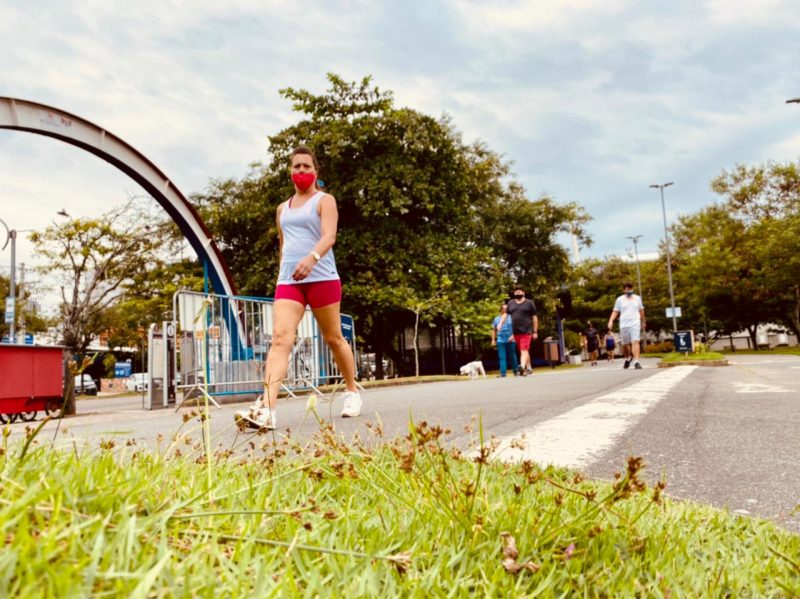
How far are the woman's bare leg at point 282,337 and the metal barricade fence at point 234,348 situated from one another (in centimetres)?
462

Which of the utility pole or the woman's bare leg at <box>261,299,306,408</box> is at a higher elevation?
the utility pole

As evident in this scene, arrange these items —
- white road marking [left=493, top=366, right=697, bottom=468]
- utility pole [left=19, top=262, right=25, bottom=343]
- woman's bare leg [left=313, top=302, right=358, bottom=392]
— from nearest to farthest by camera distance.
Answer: white road marking [left=493, top=366, right=697, bottom=468]
woman's bare leg [left=313, top=302, right=358, bottom=392]
utility pole [left=19, top=262, right=25, bottom=343]

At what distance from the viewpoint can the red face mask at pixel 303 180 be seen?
5.33 metres

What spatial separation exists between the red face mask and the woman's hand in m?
0.80

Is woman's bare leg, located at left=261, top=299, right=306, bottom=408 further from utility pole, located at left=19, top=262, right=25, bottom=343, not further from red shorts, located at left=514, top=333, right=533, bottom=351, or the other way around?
utility pole, located at left=19, top=262, right=25, bottom=343

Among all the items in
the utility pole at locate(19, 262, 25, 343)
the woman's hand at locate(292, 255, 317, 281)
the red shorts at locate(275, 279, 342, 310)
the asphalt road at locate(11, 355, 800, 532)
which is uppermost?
the utility pole at locate(19, 262, 25, 343)

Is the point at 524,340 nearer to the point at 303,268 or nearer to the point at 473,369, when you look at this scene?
the point at 473,369

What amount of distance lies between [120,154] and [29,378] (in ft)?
16.9

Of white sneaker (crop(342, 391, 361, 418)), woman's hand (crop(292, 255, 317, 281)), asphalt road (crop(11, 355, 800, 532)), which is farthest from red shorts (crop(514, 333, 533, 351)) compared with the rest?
woman's hand (crop(292, 255, 317, 281))

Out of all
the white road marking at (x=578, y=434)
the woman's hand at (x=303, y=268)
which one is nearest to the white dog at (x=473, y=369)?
the white road marking at (x=578, y=434)

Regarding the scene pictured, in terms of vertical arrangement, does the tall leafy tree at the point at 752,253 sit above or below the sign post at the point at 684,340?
above

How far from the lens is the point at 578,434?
390cm

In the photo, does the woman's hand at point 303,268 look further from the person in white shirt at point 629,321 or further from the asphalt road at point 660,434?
the person in white shirt at point 629,321

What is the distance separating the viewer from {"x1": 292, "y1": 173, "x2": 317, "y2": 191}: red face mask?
5328 mm
